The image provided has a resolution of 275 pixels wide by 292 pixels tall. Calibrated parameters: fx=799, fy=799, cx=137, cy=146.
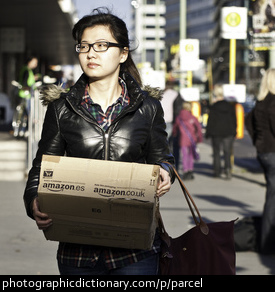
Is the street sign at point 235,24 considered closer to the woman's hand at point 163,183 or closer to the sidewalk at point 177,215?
the sidewalk at point 177,215

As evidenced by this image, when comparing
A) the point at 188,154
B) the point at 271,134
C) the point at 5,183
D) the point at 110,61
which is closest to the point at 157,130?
the point at 110,61

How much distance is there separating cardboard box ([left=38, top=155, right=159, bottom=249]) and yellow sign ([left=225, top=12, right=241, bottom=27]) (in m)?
14.1

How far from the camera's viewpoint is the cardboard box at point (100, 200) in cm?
302

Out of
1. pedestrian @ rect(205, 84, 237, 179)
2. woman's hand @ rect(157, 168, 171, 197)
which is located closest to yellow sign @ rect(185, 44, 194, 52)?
pedestrian @ rect(205, 84, 237, 179)

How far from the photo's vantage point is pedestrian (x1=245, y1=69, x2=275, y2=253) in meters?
7.66

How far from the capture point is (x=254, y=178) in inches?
625

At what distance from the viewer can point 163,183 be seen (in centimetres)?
314

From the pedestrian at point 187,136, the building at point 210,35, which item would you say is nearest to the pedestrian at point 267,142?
the pedestrian at point 187,136

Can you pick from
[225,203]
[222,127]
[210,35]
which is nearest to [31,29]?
[222,127]

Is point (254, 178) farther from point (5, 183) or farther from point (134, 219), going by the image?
point (134, 219)

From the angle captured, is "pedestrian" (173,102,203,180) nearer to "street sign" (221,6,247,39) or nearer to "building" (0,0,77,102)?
"street sign" (221,6,247,39)

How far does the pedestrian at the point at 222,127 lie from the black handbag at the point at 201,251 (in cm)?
1228

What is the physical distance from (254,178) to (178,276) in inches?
497

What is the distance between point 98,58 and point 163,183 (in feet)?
2.01
